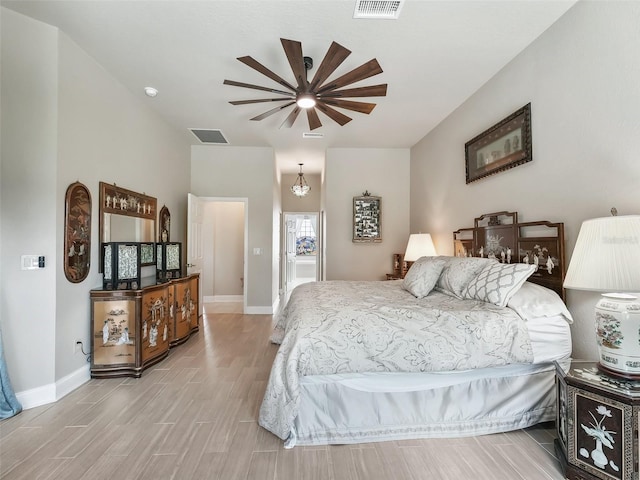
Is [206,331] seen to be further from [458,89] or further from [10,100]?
[458,89]

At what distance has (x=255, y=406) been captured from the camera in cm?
225

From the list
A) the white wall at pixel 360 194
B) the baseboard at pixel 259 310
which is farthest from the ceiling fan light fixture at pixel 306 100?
the baseboard at pixel 259 310

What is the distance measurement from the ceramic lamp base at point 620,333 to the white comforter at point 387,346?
45 centimetres

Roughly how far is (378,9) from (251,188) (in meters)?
3.66

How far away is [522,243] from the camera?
2.55 metres

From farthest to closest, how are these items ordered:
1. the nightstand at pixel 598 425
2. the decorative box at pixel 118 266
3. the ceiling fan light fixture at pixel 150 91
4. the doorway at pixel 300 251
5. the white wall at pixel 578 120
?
the doorway at pixel 300 251 → the ceiling fan light fixture at pixel 150 91 → the decorative box at pixel 118 266 → the white wall at pixel 578 120 → the nightstand at pixel 598 425

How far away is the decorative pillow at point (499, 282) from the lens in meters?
2.08

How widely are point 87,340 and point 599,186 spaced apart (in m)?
4.19

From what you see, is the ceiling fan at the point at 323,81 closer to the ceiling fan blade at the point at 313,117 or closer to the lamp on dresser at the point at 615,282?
the ceiling fan blade at the point at 313,117

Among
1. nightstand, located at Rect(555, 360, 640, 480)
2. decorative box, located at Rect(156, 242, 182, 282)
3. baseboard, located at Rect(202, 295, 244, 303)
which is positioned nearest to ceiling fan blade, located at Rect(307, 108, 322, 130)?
decorative box, located at Rect(156, 242, 182, 282)

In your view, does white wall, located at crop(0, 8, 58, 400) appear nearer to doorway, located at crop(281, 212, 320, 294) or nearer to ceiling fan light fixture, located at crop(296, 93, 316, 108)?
ceiling fan light fixture, located at crop(296, 93, 316, 108)

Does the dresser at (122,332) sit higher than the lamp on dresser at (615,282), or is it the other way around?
the lamp on dresser at (615,282)

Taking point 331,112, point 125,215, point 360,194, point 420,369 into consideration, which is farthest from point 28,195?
point 360,194

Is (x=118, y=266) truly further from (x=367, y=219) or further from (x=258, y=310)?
(x=367, y=219)
